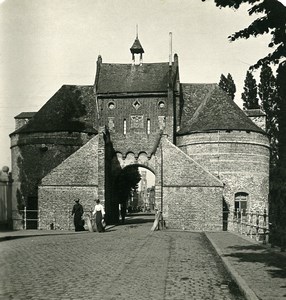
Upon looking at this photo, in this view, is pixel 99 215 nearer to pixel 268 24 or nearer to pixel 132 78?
pixel 268 24

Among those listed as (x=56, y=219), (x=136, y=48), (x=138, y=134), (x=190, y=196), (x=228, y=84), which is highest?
(x=136, y=48)

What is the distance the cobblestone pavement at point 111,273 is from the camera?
8.32 m

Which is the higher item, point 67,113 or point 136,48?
point 136,48

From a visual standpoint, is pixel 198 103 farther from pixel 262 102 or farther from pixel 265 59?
pixel 265 59

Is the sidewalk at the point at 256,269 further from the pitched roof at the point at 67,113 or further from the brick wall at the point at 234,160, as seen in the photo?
the pitched roof at the point at 67,113

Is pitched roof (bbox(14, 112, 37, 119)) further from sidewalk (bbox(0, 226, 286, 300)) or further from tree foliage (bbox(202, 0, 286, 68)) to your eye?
tree foliage (bbox(202, 0, 286, 68))

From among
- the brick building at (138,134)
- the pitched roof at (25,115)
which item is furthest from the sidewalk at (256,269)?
the pitched roof at (25,115)

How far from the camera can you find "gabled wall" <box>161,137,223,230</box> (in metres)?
28.6

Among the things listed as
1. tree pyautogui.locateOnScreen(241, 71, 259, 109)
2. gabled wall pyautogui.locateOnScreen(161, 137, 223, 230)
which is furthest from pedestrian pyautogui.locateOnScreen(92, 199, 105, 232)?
tree pyautogui.locateOnScreen(241, 71, 259, 109)

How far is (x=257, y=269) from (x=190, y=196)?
59.3 ft

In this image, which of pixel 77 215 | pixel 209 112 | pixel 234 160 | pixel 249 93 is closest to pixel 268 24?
pixel 77 215

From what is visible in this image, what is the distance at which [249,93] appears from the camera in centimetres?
5297

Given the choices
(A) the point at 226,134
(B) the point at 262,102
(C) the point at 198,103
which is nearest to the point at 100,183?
(A) the point at 226,134

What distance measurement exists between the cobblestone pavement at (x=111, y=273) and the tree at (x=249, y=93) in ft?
128
